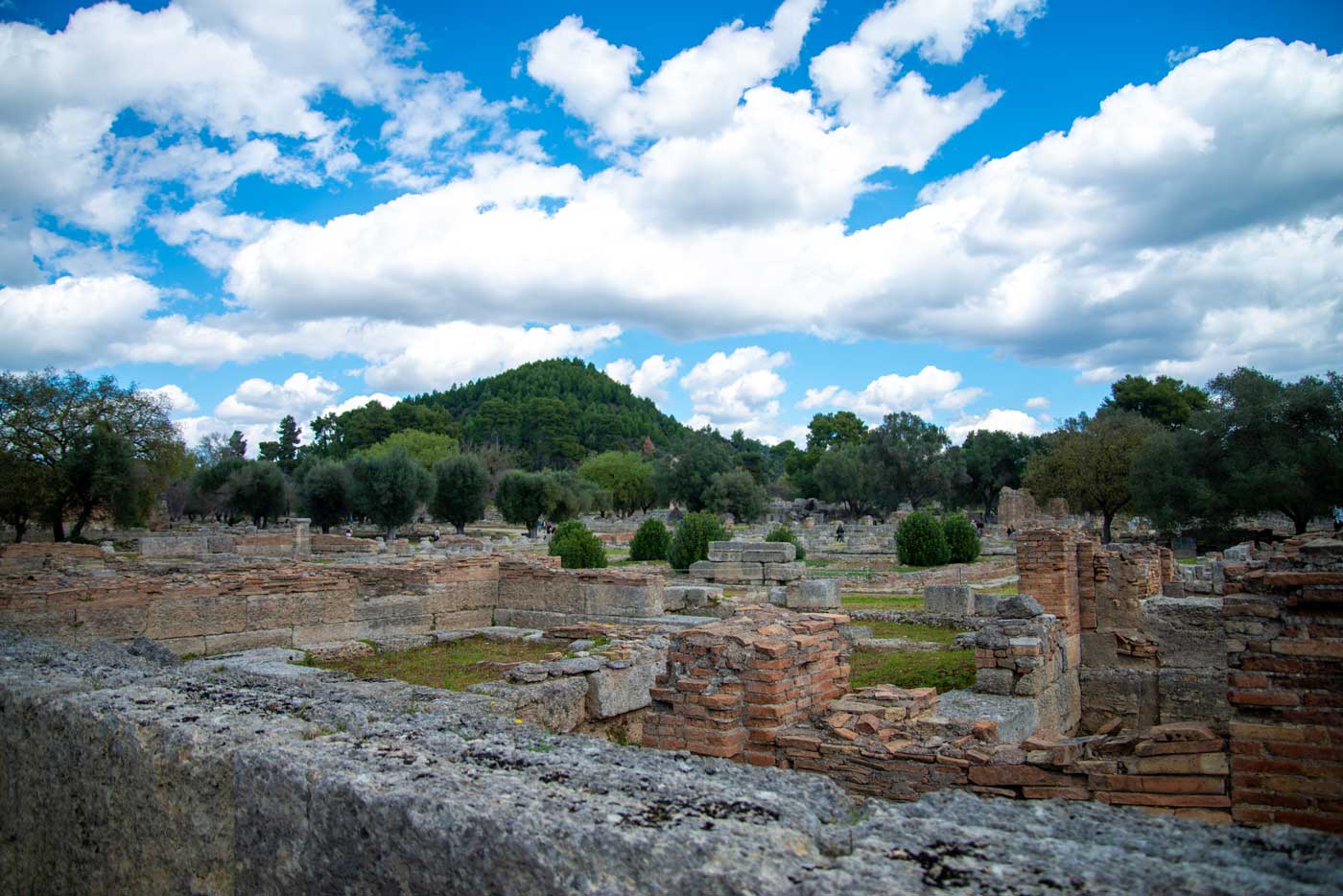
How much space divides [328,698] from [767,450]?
141m

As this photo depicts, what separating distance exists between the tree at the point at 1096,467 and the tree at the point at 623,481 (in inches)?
1448

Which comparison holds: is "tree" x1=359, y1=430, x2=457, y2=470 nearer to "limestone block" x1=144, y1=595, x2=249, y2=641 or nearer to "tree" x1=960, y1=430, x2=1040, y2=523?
"tree" x1=960, y1=430, x2=1040, y2=523

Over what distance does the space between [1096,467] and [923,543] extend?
62.7ft

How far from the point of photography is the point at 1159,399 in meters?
63.8

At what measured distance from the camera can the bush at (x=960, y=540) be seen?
1072 inches

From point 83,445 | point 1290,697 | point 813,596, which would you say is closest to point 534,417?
point 83,445

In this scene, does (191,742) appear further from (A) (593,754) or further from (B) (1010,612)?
(B) (1010,612)

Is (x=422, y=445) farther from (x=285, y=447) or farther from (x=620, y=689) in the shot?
(x=620, y=689)

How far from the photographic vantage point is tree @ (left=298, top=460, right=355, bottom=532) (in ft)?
153

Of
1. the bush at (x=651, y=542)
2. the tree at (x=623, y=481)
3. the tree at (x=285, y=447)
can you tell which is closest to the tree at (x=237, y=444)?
the tree at (x=285, y=447)

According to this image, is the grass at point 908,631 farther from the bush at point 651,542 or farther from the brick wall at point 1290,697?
the bush at point 651,542

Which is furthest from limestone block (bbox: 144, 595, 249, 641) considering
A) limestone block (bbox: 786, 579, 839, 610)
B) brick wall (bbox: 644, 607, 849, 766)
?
limestone block (bbox: 786, 579, 839, 610)

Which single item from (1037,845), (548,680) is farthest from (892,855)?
(548,680)

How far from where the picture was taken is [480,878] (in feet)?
5.98
